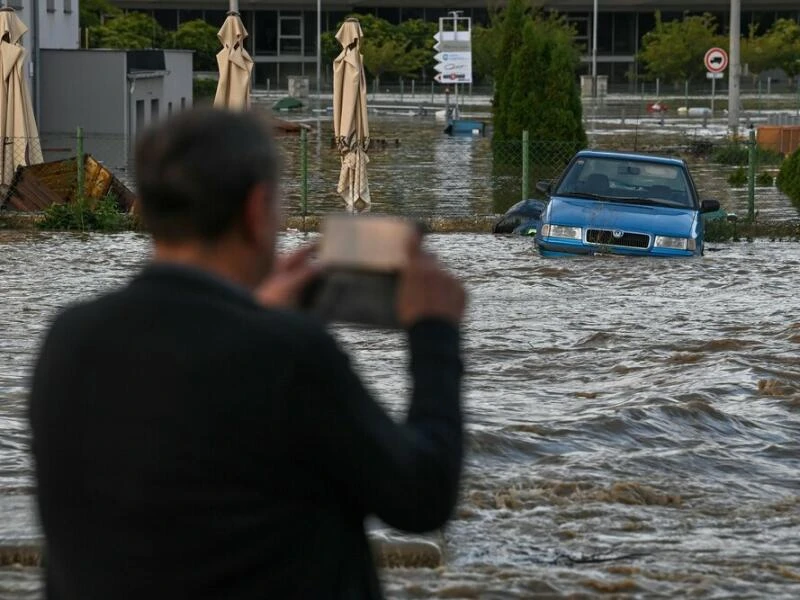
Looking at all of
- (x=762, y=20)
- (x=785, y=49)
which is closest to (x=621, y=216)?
(x=785, y=49)

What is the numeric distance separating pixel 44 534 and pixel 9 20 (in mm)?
21357

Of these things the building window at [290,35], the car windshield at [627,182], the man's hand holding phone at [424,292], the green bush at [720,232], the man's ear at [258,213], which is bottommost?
the green bush at [720,232]

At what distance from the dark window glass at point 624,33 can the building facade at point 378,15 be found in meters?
0.06

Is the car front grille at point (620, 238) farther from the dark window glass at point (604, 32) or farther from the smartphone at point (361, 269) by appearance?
the dark window glass at point (604, 32)

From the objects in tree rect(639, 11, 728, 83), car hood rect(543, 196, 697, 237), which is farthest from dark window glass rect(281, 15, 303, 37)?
car hood rect(543, 196, 697, 237)

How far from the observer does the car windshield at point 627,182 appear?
59.3 feet

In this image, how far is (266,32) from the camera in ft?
320

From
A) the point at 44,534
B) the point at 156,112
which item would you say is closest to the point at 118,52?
the point at 156,112

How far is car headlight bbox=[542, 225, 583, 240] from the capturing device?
17.7 m

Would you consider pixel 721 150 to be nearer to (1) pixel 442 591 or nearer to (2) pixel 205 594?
(1) pixel 442 591

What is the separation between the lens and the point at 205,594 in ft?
7.77

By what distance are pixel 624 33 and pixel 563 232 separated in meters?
82.6

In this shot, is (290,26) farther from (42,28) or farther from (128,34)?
(42,28)

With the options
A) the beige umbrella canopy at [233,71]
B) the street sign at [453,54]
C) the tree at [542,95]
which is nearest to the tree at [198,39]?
the street sign at [453,54]
